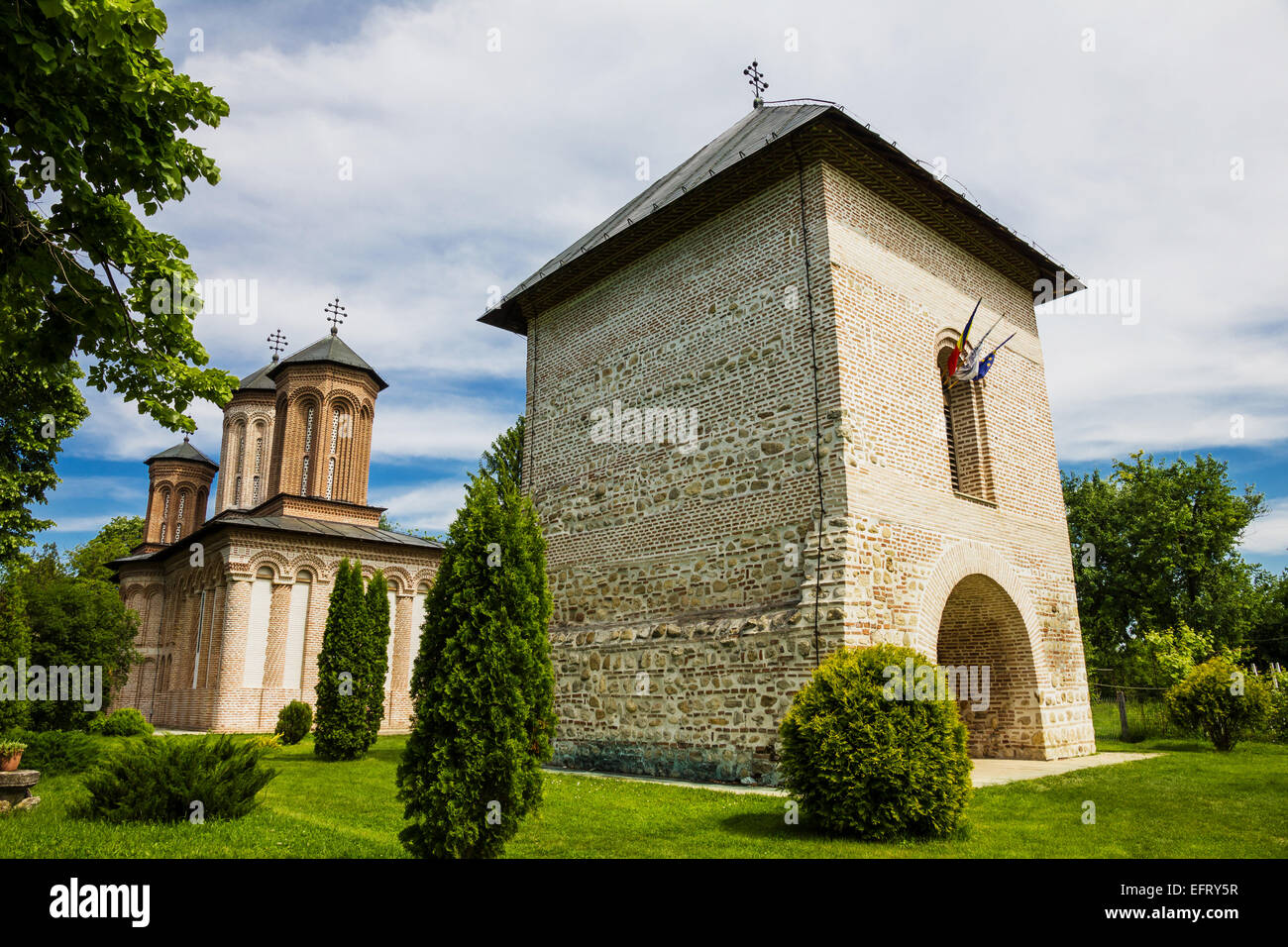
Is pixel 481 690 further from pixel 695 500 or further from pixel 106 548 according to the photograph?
pixel 106 548

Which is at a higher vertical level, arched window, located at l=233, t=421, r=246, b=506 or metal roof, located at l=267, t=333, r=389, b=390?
metal roof, located at l=267, t=333, r=389, b=390

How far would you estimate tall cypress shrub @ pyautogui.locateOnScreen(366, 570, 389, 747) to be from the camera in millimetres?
14633

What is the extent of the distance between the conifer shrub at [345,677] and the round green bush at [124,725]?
285 inches

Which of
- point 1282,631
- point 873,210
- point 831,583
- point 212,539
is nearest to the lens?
point 831,583

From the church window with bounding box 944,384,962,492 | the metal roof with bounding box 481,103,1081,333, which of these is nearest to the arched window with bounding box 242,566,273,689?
the metal roof with bounding box 481,103,1081,333

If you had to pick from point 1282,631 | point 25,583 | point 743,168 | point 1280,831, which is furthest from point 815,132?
point 1282,631

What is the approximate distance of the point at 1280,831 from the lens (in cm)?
654

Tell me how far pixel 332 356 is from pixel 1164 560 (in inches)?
1250

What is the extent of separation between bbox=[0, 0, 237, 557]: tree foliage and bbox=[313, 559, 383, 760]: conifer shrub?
9.32 m

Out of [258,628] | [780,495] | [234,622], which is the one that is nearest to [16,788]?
[780,495]

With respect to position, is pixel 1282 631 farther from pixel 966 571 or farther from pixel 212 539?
pixel 212 539

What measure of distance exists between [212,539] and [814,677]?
23.3 metres

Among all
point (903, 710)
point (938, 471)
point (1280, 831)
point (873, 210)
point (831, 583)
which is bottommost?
point (1280, 831)

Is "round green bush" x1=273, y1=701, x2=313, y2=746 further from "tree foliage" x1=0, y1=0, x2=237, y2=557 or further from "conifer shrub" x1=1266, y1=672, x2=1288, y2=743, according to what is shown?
"conifer shrub" x1=1266, y1=672, x2=1288, y2=743
